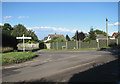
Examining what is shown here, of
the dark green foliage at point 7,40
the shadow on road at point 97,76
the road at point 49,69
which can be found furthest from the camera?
the dark green foliage at point 7,40

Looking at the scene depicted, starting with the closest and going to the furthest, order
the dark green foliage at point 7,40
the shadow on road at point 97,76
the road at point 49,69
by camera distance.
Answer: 1. the shadow on road at point 97,76
2. the road at point 49,69
3. the dark green foliage at point 7,40

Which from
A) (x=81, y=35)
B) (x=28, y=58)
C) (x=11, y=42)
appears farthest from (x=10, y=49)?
(x=81, y=35)

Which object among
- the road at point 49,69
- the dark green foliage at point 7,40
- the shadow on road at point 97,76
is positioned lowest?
the road at point 49,69

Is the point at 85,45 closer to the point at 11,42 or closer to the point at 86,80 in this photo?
the point at 11,42

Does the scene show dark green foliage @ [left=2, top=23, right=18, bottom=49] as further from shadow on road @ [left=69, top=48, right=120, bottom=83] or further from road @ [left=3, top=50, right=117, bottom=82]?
shadow on road @ [left=69, top=48, right=120, bottom=83]

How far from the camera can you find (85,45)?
101ft

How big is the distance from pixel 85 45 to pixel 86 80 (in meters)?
26.0

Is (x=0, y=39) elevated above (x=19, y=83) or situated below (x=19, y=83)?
above

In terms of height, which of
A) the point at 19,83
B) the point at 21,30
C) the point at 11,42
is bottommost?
the point at 19,83

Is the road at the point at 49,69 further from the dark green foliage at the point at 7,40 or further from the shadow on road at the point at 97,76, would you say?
the dark green foliage at the point at 7,40

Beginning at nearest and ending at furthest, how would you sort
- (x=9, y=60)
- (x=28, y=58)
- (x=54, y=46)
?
1. (x=9, y=60)
2. (x=28, y=58)
3. (x=54, y=46)

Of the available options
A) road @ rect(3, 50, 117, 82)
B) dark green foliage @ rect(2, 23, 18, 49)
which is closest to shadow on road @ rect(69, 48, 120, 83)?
road @ rect(3, 50, 117, 82)

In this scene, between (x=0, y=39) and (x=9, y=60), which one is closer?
(x=9, y=60)

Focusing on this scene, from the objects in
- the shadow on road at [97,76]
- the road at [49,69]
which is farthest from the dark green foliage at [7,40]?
the shadow on road at [97,76]
